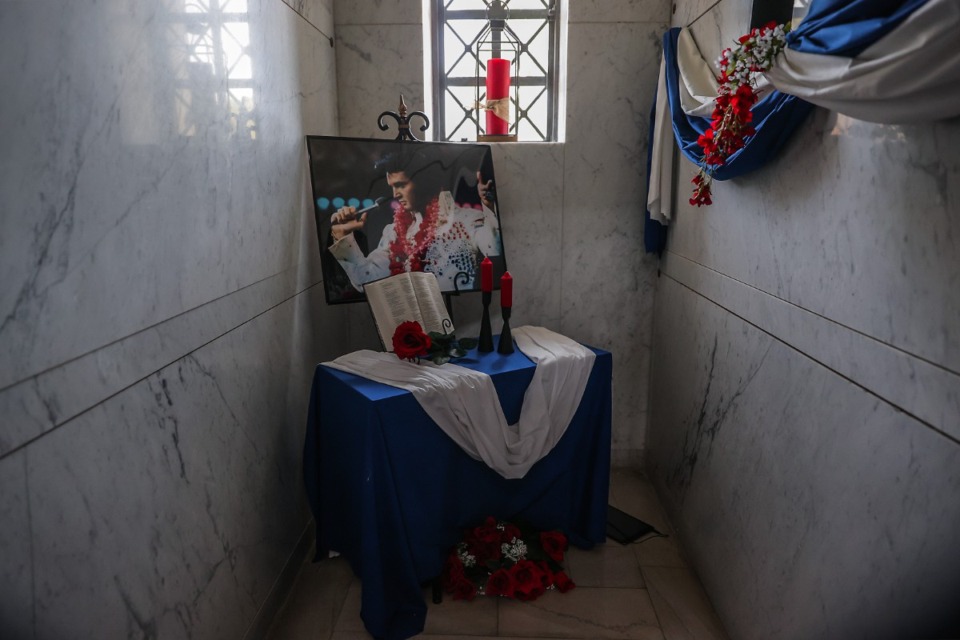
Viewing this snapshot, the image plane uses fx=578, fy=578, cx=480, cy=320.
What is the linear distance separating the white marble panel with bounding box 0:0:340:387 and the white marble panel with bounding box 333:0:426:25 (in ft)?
3.30

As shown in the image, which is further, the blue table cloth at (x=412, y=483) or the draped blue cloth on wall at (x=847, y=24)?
the blue table cloth at (x=412, y=483)

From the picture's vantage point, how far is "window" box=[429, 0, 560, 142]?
275 cm

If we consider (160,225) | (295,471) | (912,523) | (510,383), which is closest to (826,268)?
(912,523)

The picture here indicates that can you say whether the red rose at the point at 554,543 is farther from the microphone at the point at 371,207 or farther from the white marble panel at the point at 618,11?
the white marble panel at the point at 618,11

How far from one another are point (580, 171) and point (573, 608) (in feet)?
5.98

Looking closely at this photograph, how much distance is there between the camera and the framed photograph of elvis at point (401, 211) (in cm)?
215

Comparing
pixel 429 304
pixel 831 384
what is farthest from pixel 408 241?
pixel 831 384

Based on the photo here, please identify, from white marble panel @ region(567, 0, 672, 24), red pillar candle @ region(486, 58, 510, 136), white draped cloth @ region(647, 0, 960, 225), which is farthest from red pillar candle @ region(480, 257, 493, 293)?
white marble panel @ region(567, 0, 672, 24)

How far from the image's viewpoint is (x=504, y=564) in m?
2.03

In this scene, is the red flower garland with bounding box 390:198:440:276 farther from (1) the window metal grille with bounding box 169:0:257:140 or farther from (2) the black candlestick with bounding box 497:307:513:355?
(1) the window metal grille with bounding box 169:0:257:140

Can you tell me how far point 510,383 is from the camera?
201 cm

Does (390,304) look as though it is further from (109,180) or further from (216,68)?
(109,180)

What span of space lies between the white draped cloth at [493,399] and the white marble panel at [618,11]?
1478 mm

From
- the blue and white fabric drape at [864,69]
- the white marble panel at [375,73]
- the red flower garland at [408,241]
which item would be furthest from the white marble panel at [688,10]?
the red flower garland at [408,241]
